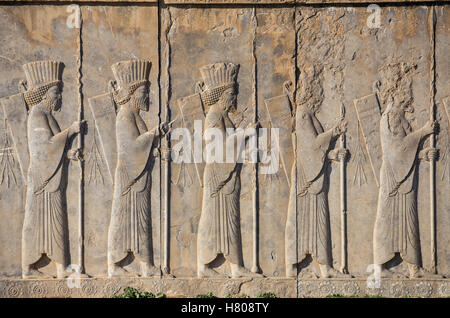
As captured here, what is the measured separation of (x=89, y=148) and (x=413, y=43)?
4.94m

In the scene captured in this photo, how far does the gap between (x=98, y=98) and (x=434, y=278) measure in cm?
550

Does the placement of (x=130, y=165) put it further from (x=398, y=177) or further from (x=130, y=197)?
(x=398, y=177)

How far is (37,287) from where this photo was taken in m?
11.9

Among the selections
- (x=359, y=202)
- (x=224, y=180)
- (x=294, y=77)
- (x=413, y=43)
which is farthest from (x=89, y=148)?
(x=413, y=43)

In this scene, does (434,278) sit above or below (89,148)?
below

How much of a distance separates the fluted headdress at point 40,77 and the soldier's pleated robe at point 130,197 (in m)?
1.14

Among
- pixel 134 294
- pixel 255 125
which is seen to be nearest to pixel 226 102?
pixel 255 125

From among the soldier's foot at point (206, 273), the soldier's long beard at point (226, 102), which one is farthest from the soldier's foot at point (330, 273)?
the soldier's long beard at point (226, 102)

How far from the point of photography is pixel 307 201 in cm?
1209

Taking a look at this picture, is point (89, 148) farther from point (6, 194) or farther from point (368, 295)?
point (368, 295)

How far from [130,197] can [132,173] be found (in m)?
0.34

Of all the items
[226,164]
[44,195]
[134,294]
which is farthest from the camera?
[226,164]

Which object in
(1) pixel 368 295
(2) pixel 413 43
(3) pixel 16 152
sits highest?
(2) pixel 413 43

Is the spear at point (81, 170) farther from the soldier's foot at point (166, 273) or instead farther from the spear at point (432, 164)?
the spear at point (432, 164)
